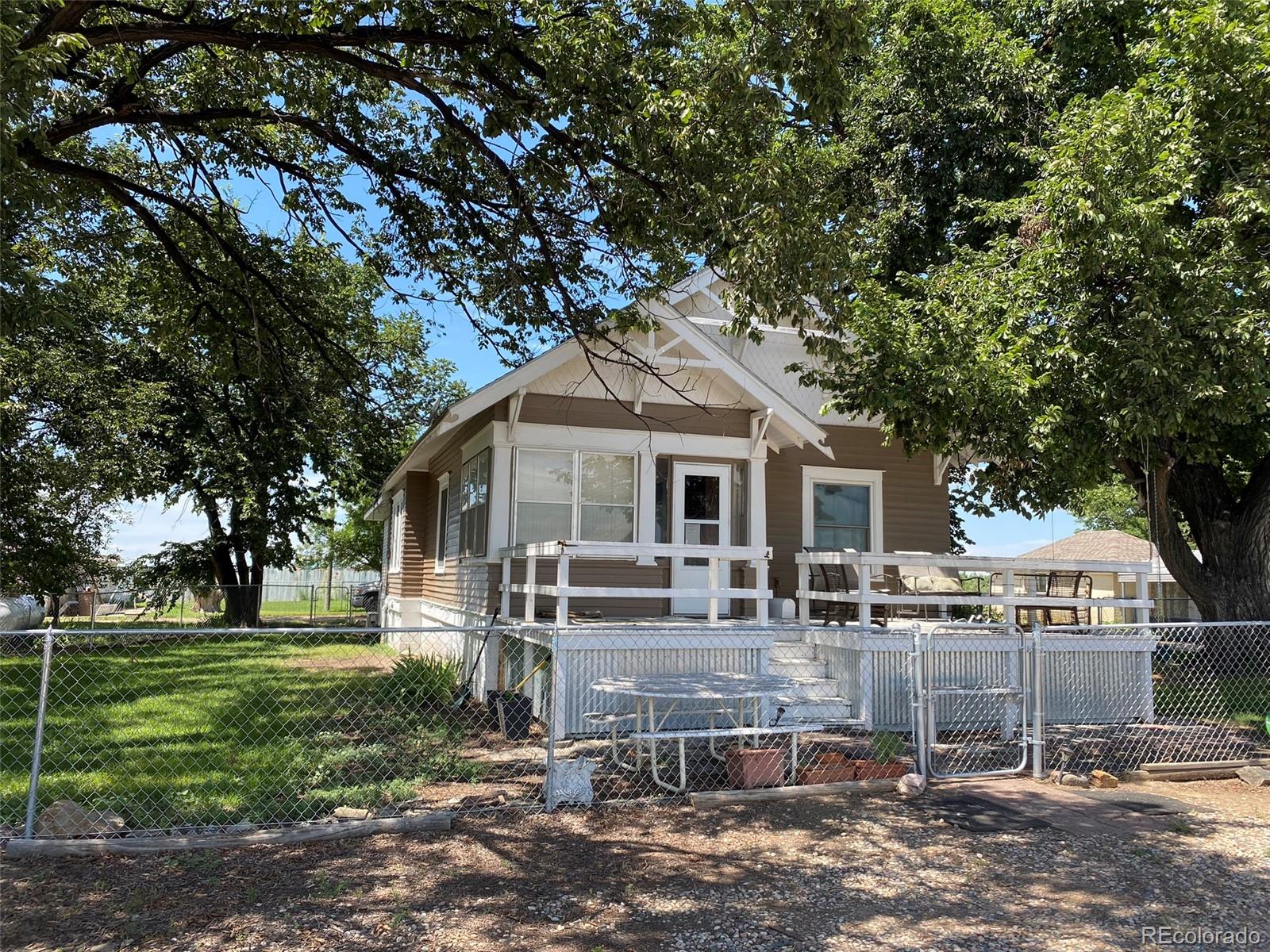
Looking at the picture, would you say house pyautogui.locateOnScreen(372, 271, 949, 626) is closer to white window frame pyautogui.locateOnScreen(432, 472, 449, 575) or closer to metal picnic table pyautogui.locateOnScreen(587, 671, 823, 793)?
white window frame pyautogui.locateOnScreen(432, 472, 449, 575)

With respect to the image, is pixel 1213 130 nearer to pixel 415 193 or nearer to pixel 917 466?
pixel 917 466

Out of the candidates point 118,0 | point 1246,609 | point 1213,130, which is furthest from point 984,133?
point 118,0

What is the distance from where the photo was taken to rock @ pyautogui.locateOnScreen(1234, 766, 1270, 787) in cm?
776

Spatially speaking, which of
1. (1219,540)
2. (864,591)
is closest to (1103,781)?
(864,591)

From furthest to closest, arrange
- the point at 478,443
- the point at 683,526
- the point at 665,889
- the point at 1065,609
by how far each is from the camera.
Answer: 1. the point at 1065,609
2. the point at 478,443
3. the point at 683,526
4. the point at 665,889

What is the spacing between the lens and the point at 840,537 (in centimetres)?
1391

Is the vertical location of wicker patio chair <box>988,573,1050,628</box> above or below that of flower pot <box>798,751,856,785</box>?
above

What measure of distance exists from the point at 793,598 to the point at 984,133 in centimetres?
806

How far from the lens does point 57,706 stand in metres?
10.8

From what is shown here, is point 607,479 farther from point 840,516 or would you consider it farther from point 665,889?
point 665,889

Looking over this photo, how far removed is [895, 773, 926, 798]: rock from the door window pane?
6781 mm

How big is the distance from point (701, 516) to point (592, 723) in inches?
180

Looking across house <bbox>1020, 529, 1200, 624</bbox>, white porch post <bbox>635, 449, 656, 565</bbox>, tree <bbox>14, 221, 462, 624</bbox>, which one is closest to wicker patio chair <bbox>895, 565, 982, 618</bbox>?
white porch post <bbox>635, 449, 656, 565</bbox>

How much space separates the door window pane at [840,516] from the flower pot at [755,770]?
6.98 meters
